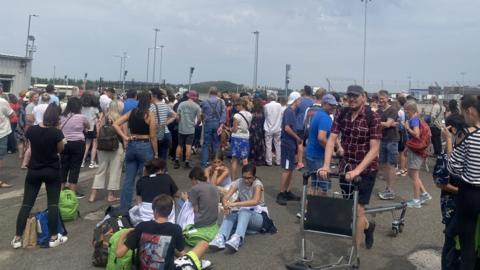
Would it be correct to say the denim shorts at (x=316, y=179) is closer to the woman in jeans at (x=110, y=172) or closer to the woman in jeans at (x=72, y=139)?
the woman in jeans at (x=110, y=172)

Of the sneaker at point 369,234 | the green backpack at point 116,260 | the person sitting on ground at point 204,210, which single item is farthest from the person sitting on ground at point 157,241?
the sneaker at point 369,234

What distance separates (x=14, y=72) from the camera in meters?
26.7

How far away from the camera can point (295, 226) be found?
6.95 metres

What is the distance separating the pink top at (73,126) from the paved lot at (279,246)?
1.18 m

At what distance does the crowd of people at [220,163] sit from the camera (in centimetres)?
436

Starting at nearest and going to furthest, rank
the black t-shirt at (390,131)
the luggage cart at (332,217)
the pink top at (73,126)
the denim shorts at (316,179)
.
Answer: the luggage cart at (332,217) < the denim shorts at (316,179) < the pink top at (73,126) < the black t-shirt at (390,131)

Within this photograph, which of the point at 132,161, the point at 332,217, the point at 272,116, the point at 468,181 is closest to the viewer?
the point at 468,181

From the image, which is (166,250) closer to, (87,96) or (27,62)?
(87,96)

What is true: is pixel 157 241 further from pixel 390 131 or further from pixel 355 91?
pixel 390 131

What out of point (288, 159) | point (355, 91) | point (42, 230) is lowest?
point (42, 230)

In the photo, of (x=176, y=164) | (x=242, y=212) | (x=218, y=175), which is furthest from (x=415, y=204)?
(x=176, y=164)

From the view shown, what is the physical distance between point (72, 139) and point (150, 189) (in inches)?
102

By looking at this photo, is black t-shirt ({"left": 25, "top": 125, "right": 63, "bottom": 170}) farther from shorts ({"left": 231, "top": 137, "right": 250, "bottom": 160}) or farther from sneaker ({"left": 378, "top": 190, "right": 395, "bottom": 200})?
sneaker ({"left": 378, "top": 190, "right": 395, "bottom": 200})

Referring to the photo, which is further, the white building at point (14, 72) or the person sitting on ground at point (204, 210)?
the white building at point (14, 72)
